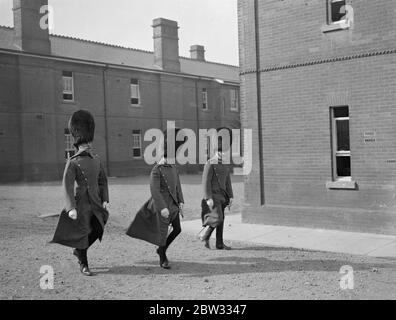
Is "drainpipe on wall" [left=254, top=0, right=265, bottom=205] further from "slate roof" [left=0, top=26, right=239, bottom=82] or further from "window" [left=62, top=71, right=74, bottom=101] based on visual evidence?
"window" [left=62, top=71, right=74, bottom=101]

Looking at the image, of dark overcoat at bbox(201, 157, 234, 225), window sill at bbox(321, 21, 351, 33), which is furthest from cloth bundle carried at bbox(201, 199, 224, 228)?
window sill at bbox(321, 21, 351, 33)

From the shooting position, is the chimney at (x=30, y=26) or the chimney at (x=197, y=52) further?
the chimney at (x=197, y=52)

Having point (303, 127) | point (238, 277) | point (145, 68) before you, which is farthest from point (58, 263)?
point (145, 68)

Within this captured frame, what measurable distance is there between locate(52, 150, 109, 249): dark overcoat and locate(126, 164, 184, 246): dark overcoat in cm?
56

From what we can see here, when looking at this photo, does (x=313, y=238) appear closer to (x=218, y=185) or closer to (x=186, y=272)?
(x=218, y=185)

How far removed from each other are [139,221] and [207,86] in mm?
33980

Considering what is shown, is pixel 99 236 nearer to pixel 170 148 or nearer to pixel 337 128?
pixel 170 148

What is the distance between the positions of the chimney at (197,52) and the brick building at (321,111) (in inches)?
1377

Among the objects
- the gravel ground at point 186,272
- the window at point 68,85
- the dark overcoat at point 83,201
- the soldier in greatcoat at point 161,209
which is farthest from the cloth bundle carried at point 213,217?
the window at point 68,85

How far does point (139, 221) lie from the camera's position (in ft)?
24.7

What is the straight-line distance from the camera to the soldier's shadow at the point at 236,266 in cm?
730

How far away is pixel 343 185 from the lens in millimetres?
10773

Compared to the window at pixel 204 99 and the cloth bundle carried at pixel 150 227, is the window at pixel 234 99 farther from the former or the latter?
the cloth bundle carried at pixel 150 227

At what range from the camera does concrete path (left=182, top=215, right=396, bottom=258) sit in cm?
895
